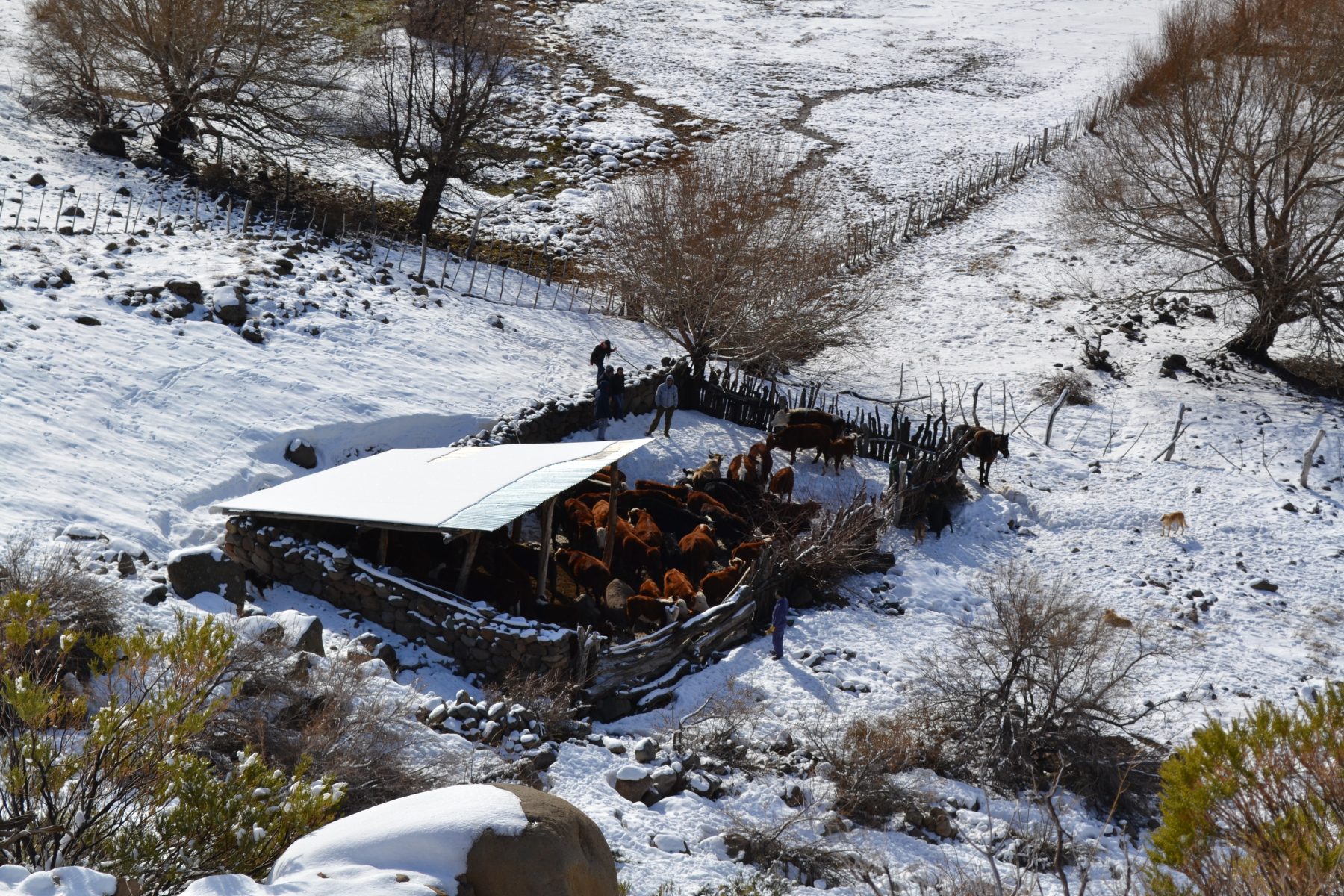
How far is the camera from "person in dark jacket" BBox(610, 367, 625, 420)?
736 inches

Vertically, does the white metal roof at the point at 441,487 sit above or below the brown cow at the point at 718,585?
above

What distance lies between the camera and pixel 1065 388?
22.3 m

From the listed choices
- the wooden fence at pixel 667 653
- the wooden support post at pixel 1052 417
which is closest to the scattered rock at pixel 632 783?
the wooden fence at pixel 667 653

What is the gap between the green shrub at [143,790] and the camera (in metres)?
5.79

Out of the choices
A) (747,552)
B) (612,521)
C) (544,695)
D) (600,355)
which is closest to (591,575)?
(612,521)

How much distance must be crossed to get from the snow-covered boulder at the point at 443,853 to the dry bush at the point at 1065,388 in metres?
18.8

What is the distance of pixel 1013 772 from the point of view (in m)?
11.4

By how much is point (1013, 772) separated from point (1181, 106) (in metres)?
18.3

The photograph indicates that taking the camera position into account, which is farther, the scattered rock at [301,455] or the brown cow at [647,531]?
the scattered rock at [301,455]

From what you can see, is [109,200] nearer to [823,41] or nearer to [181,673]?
[181,673]

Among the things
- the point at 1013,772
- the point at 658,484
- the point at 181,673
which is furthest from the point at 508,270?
the point at 181,673

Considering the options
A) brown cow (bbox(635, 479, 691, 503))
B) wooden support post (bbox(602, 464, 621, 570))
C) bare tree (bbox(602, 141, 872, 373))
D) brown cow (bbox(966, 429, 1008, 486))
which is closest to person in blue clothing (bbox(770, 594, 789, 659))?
wooden support post (bbox(602, 464, 621, 570))

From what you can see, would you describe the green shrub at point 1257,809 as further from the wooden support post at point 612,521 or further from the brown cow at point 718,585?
the wooden support post at point 612,521

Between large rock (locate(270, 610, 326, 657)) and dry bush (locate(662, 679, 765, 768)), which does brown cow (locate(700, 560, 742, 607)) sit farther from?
large rock (locate(270, 610, 326, 657))
